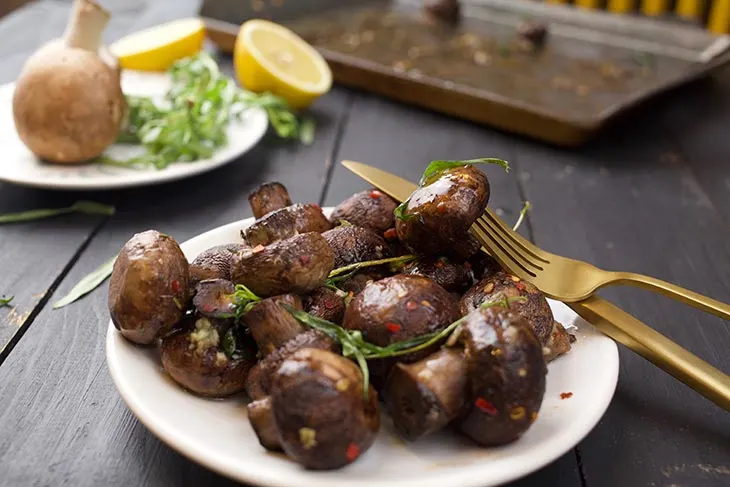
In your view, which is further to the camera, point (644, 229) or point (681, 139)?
point (681, 139)

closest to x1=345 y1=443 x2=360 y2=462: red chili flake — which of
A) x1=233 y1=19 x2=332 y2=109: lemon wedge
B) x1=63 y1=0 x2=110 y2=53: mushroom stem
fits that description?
x1=63 y1=0 x2=110 y2=53: mushroom stem

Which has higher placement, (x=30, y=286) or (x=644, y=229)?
(x=644, y=229)

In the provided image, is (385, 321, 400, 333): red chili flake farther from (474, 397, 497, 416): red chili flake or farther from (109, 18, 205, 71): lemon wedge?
(109, 18, 205, 71): lemon wedge

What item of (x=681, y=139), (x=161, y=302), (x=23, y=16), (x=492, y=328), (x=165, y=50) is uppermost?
(x=492, y=328)

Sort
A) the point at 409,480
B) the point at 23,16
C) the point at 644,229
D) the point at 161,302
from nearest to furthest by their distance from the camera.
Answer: the point at 409,480 < the point at 161,302 < the point at 644,229 < the point at 23,16

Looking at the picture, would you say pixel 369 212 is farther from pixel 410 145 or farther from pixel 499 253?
pixel 410 145

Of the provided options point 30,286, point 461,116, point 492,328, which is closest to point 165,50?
point 461,116

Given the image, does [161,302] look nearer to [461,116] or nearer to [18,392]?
[18,392]
